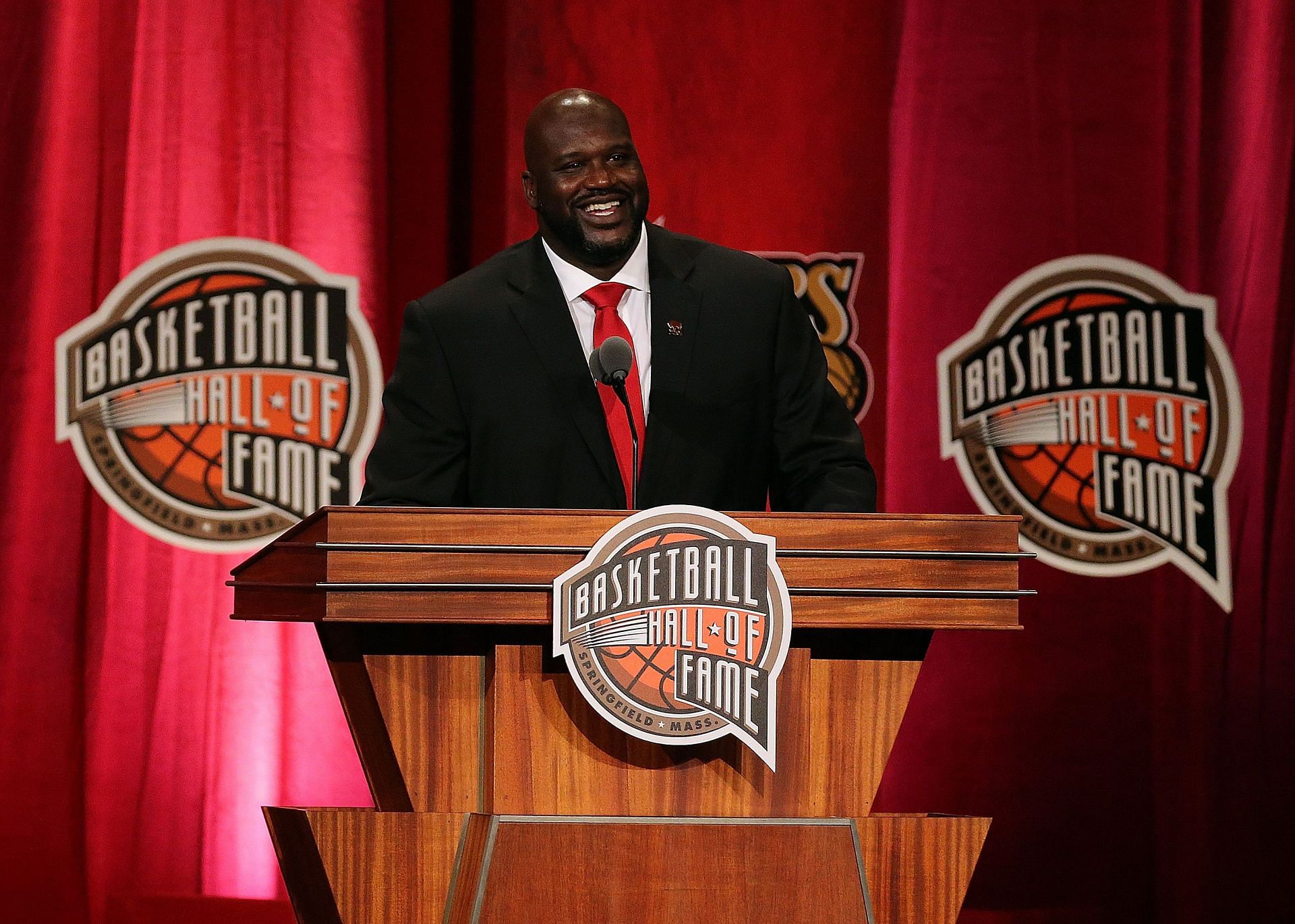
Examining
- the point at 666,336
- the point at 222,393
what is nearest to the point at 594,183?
the point at 666,336

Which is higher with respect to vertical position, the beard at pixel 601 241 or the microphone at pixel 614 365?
the beard at pixel 601 241

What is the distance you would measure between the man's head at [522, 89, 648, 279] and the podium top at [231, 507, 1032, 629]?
617 millimetres

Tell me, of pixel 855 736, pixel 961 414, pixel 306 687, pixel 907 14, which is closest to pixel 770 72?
pixel 907 14

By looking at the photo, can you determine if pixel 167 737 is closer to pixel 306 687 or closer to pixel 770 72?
pixel 306 687

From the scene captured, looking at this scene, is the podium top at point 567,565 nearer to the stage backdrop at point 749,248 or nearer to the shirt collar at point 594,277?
the shirt collar at point 594,277

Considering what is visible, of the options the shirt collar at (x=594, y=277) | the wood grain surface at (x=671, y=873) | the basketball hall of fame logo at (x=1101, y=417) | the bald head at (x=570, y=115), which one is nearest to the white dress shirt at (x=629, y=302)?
the shirt collar at (x=594, y=277)

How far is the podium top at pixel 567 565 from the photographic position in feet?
4.36

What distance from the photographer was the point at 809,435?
5.99ft

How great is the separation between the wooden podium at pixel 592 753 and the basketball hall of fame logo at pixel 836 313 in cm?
178

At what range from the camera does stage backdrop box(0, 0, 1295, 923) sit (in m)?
3.06

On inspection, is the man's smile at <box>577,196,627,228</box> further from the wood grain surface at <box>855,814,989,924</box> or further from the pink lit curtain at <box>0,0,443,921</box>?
the pink lit curtain at <box>0,0,443,921</box>

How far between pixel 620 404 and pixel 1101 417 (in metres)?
1.70

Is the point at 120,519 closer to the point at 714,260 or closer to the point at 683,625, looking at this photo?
the point at 714,260

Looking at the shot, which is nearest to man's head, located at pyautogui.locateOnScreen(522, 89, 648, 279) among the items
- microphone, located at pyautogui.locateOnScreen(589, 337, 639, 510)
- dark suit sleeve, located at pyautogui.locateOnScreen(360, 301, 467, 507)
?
dark suit sleeve, located at pyautogui.locateOnScreen(360, 301, 467, 507)
